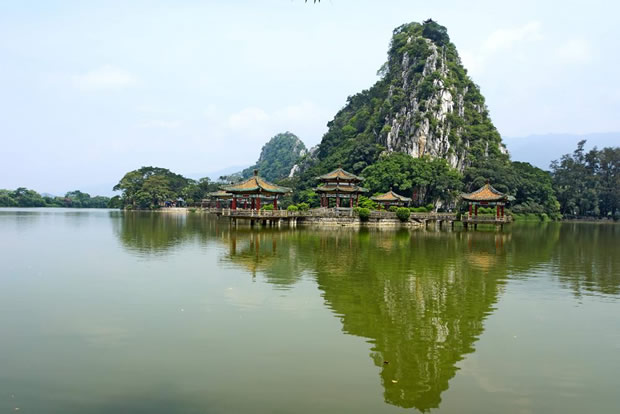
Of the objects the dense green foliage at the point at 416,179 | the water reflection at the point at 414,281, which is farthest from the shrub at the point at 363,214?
the water reflection at the point at 414,281

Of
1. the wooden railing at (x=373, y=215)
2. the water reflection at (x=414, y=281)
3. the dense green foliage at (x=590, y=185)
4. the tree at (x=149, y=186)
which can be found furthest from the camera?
the tree at (x=149, y=186)

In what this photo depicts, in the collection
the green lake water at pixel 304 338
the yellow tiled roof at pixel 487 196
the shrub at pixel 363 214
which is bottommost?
the green lake water at pixel 304 338

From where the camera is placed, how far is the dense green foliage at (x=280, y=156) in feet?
592

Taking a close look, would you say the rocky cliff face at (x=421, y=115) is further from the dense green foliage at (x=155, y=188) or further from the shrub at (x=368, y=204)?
the dense green foliage at (x=155, y=188)

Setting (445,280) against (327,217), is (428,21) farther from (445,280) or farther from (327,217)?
(445,280)

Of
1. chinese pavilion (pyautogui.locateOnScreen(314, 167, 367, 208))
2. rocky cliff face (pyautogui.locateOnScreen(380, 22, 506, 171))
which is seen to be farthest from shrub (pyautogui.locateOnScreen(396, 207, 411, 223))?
rocky cliff face (pyautogui.locateOnScreen(380, 22, 506, 171))

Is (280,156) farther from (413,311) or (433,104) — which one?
(413,311)

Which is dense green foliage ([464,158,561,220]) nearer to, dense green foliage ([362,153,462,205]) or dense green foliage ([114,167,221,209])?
dense green foliage ([362,153,462,205])

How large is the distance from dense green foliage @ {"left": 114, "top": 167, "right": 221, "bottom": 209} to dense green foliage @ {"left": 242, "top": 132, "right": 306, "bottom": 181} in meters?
59.4

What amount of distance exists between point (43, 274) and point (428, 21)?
3991 inches

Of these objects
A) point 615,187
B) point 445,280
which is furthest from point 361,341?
point 615,187

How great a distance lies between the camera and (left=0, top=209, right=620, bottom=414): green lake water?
7.70 metres

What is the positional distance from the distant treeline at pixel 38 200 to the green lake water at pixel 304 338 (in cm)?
12039

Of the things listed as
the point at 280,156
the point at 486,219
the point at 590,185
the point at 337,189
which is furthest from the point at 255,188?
the point at 280,156
